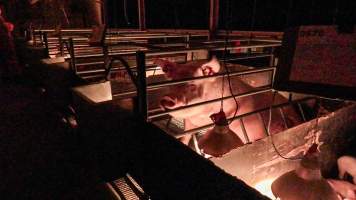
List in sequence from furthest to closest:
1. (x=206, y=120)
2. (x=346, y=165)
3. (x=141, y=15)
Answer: (x=141, y=15), (x=346, y=165), (x=206, y=120)

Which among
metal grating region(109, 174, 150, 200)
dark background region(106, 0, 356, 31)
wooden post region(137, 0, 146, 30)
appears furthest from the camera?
wooden post region(137, 0, 146, 30)

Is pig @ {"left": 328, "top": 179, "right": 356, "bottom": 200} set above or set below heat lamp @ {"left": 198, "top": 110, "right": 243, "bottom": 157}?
below

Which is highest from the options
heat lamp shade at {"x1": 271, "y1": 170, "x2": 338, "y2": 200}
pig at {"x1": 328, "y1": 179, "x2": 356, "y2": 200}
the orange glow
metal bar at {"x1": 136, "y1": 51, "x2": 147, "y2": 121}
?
metal bar at {"x1": 136, "y1": 51, "x2": 147, "y2": 121}

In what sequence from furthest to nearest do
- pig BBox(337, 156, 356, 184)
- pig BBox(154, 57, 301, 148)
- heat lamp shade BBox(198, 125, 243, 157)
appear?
1. pig BBox(337, 156, 356, 184)
2. pig BBox(154, 57, 301, 148)
3. heat lamp shade BBox(198, 125, 243, 157)

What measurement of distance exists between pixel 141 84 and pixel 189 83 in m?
0.54

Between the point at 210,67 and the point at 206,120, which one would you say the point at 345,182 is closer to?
the point at 206,120

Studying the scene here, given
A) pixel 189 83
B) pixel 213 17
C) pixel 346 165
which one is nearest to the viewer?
pixel 189 83

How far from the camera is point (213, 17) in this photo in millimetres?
4199

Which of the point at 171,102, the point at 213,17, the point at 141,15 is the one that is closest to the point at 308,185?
the point at 171,102

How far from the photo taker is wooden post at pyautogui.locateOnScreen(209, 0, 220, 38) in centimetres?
409

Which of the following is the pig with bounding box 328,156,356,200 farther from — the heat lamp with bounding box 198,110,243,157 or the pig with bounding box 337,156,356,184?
the heat lamp with bounding box 198,110,243,157

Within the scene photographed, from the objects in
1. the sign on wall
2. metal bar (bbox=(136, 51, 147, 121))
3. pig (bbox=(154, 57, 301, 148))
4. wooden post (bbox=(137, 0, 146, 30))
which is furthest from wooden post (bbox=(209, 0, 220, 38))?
the sign on wall

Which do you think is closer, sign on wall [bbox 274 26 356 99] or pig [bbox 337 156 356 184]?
sign on wall [bbox 274 26 356 99]

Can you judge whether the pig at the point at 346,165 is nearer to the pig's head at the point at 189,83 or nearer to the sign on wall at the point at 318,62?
the pig's head at the point at 189,83
